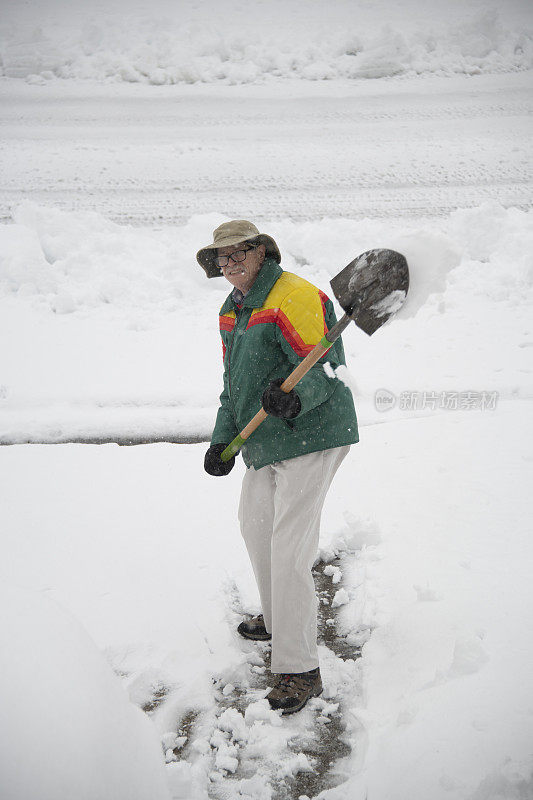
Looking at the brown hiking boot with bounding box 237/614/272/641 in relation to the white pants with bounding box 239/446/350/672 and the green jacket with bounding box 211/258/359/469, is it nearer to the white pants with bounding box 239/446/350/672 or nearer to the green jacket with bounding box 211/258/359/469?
the white pants with bounding box 239/446/350/672

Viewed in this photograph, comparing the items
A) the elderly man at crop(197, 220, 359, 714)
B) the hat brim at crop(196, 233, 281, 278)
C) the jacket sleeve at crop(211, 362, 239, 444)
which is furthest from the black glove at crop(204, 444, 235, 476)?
the hat brim at crop(196, 233, 281, 278)

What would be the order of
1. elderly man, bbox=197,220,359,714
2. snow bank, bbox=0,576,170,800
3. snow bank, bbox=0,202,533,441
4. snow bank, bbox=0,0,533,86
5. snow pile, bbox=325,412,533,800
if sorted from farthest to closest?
1. snow bank, bbox=0,0,533,86
2. snow bank, bbox=0,202,533,441
3. elderly man, bbox=197,220,359,714
4. snow pile, bbox=325,412,533,800
5. snow bank, bbox=0,576,170,800

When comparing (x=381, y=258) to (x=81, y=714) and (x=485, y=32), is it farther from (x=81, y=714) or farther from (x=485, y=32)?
(x=485, y=32)

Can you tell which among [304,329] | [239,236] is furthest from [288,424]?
[239,236]

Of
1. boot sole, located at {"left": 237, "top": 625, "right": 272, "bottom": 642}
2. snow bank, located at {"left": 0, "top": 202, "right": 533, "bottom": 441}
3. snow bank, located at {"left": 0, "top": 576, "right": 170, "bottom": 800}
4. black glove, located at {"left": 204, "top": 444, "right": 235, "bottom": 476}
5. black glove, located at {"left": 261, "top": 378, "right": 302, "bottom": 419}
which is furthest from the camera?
snow bank, located at {"left": 0, "top": 202, "right": 533, "bottom": 441}

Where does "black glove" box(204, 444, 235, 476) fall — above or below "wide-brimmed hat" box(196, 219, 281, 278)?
below

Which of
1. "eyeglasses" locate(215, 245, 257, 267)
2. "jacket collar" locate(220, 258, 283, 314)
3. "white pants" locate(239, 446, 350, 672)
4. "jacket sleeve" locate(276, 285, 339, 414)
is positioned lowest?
"white pants" locate(239, 446, 350, 672)

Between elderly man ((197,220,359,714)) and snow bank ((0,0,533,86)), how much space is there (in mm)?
8625

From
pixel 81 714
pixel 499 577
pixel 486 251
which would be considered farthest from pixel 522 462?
pixel 486 251

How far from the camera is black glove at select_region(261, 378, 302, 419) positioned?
212 cm

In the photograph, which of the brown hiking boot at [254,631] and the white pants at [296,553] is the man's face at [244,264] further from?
the brown hiking boot at [254,631]

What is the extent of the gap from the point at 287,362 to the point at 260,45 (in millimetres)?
9641

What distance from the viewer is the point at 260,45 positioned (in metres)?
10.2

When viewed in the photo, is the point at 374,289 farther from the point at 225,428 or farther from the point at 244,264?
the point at 225,428
